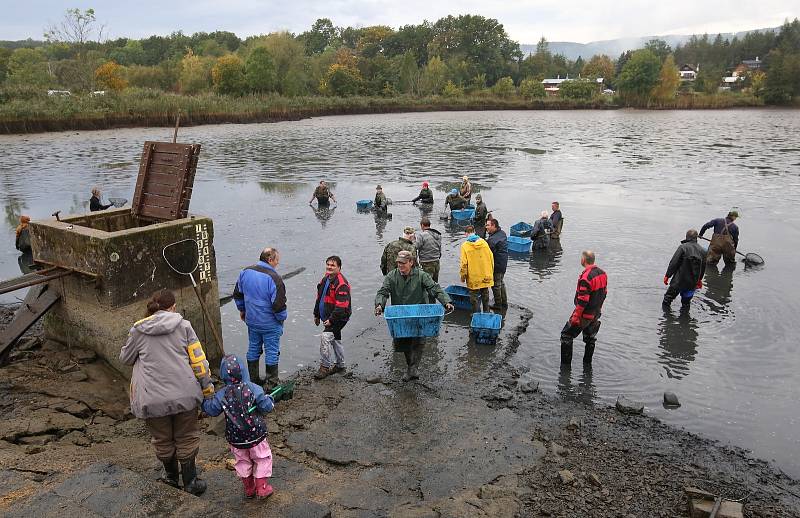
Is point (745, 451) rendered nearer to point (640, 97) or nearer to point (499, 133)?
point (499, 133)

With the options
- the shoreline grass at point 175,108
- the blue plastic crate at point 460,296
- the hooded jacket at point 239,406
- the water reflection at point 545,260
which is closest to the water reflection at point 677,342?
the water reflection at point 545,260

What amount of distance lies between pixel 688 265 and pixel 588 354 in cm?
322

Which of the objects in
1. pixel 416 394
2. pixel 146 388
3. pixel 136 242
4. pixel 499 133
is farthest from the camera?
pixel 499 133

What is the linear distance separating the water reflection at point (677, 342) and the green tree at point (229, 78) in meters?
78.5

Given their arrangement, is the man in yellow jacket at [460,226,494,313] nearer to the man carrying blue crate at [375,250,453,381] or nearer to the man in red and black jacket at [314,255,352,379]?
the man carrying blue crate at [375,250,453,381]

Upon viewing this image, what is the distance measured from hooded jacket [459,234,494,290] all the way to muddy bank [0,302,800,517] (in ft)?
7.28

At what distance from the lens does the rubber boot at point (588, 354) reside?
27.7 ft

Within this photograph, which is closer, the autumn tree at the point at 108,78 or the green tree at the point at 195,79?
the autumn tree at the point at 108,78

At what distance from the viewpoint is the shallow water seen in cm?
827

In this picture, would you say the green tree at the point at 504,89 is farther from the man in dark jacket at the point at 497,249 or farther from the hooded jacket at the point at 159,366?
the hooded jacket at the point at 159,366

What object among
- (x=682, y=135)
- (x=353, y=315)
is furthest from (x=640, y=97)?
(x=353, y=315)

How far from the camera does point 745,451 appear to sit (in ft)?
21.2

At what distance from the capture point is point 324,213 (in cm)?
1984

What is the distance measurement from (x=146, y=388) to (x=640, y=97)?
4185 inches
